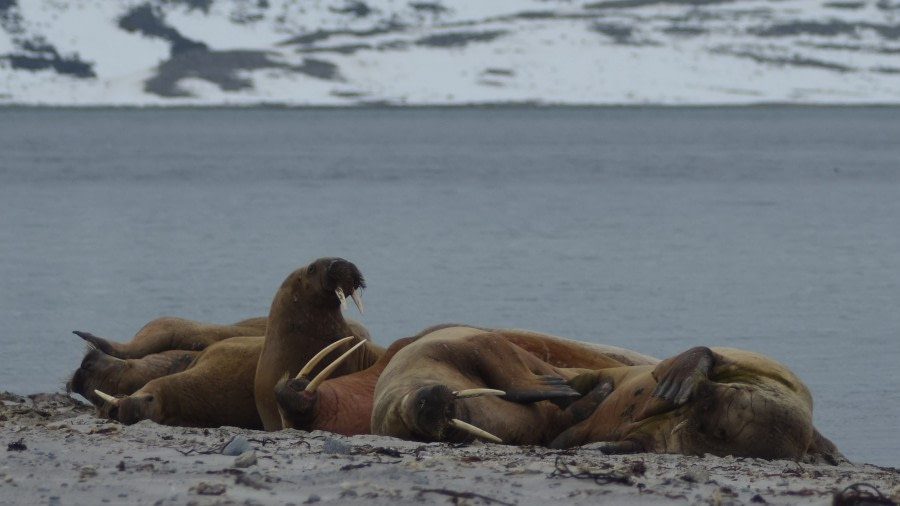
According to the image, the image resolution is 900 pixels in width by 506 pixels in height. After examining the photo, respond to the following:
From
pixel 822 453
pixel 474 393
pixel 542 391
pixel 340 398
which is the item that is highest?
pixel 474 393

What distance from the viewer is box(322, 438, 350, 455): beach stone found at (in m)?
6.53

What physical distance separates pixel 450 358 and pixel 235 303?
9802 mm

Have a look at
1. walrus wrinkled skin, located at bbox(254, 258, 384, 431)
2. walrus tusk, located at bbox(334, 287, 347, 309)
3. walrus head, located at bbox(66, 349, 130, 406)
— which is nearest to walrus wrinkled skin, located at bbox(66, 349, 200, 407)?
walrus head, located at bbox(66, 349, 130, 406)

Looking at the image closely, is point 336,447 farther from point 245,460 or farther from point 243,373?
point 243,373

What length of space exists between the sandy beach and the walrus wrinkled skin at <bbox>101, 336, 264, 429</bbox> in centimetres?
120

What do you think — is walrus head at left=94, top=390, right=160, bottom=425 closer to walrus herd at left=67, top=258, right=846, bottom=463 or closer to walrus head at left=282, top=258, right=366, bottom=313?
walrus herd at left=67, top=258, right=846, bottom=463

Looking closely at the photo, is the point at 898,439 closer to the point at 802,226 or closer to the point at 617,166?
the point at 802,226

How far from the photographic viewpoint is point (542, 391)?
25.0ft

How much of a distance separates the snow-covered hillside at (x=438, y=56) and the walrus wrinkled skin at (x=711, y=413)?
133008mm

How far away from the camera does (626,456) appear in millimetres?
6938

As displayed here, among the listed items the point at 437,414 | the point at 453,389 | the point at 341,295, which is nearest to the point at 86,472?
the point at 437,414

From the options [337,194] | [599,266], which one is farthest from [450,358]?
[337,194]

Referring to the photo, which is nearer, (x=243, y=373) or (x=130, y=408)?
(x=130, y=408)

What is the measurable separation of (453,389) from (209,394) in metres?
2.01
